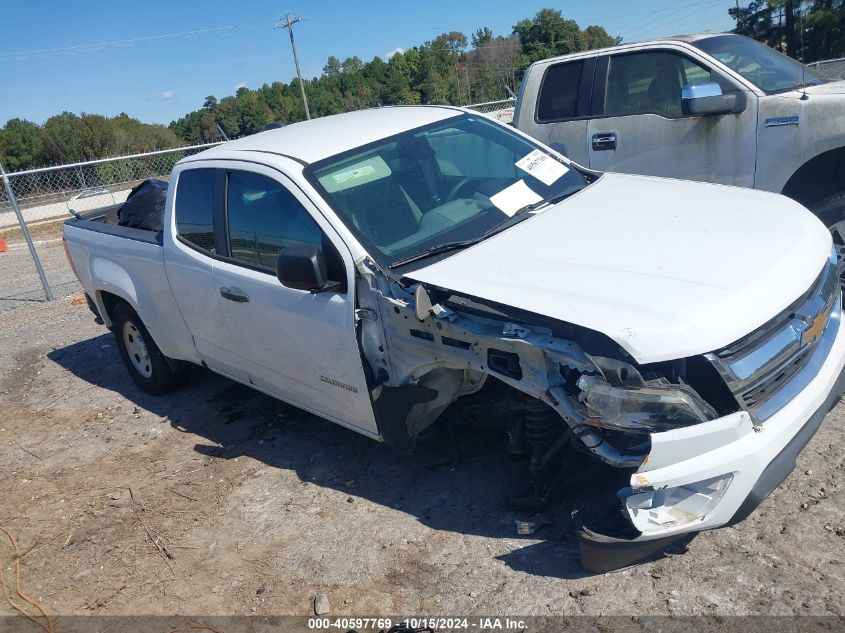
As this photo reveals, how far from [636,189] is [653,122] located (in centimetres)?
229

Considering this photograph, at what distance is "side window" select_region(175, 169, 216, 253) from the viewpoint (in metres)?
4.63

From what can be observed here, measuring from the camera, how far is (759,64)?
5.96 meters

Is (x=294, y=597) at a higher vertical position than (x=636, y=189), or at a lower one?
lower

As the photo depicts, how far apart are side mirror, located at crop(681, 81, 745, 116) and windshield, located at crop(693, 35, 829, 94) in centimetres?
30

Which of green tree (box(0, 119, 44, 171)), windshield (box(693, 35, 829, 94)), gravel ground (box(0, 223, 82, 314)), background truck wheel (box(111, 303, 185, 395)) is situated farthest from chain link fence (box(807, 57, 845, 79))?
green tree (box(0, 119, 44, 171))

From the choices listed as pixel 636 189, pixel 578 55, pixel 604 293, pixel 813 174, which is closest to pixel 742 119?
pixel 813 174

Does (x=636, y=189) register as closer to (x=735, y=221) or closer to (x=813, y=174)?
(x=735, y=221)

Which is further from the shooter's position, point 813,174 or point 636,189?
point 813,174

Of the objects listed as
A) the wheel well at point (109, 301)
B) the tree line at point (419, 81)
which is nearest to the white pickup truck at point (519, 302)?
the wheel well at point (109, 301)

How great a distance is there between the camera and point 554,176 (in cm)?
445

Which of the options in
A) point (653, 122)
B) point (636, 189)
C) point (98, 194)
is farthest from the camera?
point (98, 194)

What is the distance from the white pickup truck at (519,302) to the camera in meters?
2.75

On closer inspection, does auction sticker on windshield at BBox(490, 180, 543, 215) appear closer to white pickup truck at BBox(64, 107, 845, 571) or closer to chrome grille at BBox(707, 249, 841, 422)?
white pickup truck at BBox(64, 107, 845, 571)

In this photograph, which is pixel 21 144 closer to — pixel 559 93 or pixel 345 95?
pixel 345 95
